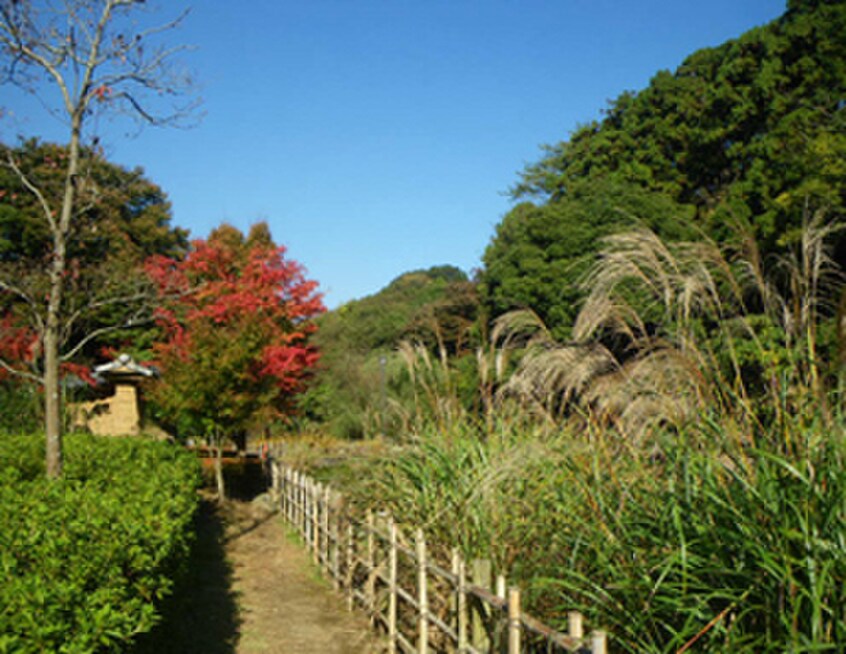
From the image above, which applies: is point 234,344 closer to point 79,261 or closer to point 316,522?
point 79,261

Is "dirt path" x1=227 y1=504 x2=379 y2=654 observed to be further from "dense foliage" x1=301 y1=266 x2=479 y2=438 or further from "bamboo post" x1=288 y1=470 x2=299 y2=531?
"dense foliage" x1=301 y1=266 x2=479 y2=438

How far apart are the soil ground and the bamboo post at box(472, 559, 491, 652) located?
1957 mm

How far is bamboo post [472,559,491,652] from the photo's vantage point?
4.04 m

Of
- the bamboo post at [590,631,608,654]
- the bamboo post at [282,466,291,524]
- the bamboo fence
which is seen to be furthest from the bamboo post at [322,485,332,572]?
the bamboo post at [590,631,608,654]

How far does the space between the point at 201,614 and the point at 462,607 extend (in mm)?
3761

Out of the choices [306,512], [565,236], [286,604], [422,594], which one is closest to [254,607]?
[286,604]

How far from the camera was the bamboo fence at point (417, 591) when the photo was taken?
3.37 meters

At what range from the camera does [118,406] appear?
16.7 metres

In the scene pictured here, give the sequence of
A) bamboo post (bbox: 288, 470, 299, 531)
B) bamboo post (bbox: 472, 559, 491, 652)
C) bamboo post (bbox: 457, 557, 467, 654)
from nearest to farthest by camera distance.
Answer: bamboo post (bbox: 472, 559, 491, 652) < bamboo post (bbox: 457, 557, 467, 654) < bamboo post (bbox: 288, 470, 299, 531)

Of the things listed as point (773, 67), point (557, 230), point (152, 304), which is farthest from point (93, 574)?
point (773, 67)

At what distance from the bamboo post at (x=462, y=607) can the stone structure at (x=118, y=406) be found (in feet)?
44.7

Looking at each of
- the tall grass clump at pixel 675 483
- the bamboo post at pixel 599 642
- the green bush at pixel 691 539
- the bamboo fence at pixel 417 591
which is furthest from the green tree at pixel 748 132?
the bamboo post at pixel 599 642

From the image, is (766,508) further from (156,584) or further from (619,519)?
(156,584)

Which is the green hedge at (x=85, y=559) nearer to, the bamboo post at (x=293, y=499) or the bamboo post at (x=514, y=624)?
the bamboo post at (x=514, y=624)
